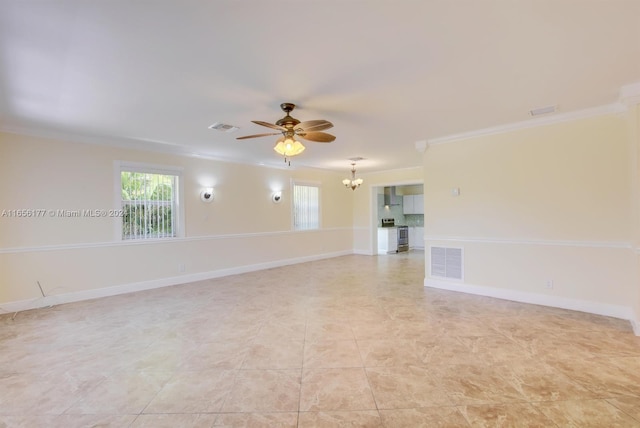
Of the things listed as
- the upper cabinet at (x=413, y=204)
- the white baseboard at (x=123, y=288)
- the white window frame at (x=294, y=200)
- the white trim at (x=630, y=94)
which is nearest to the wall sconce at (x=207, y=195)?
the white baseboard at (x=123, y=288)

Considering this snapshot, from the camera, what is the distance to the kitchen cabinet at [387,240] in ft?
31.5

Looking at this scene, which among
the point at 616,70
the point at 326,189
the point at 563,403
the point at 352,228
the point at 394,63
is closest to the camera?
the point at 563,403

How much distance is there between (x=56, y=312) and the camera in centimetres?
410

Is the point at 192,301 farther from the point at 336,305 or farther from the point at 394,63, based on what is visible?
the point at 394,63

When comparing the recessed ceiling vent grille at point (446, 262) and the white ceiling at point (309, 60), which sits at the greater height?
the white ceiling at point (309, 60)

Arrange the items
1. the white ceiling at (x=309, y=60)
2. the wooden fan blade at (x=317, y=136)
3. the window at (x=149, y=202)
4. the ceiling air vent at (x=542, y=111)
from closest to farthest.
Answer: the white ceiling at (x=309, y=60) → the wooden fan blade at (x=317, y=136) → the ceiling air vent at (x=542, y=111) → the window at (x=149, y=202)

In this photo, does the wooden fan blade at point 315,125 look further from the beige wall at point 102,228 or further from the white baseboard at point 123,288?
the white baseboard at point 123,288

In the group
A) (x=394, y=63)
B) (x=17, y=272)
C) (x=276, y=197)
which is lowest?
(x=17, y=272)

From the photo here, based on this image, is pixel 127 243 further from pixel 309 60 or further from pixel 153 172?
pixel 309 60

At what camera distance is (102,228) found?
4891mm

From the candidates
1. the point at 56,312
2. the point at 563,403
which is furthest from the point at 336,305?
the point at 56,312

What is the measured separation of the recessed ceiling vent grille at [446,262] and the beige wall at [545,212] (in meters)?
0.10

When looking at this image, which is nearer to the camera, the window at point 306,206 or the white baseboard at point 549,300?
the white baseboard at point 549,300

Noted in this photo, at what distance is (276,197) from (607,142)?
602cm
